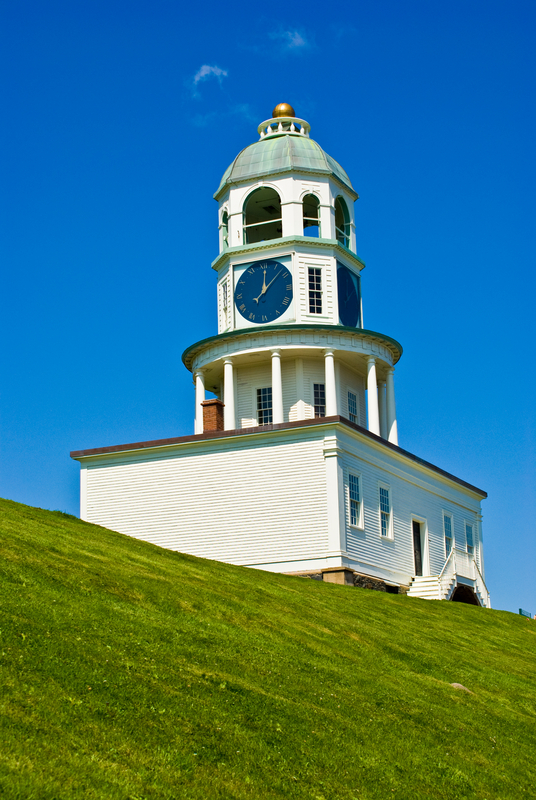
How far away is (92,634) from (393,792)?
14.2ft

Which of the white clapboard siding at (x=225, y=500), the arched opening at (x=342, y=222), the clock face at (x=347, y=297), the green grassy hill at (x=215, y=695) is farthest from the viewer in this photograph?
the arched opening at (x=342, y=222)

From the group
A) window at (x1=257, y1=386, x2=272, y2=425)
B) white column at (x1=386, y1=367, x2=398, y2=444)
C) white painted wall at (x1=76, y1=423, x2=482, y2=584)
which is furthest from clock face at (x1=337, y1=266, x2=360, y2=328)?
white painted wall at (x1=76, y1=423, x2=482, y2=584)

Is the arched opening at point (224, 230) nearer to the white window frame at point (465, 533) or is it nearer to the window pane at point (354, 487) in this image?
the window pane at point (354, 487)

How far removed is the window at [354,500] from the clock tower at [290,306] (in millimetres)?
6677

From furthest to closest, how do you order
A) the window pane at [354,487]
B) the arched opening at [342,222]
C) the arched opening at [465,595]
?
the arched opening at [342,222]
the arched opening at [465,595]
the window pane at [354,487]

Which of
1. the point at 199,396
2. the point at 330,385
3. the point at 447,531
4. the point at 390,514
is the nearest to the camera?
the point at 390,514

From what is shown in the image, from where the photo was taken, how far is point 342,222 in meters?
45.5

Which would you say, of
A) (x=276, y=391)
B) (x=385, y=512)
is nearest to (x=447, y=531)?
(x=385, y=512)

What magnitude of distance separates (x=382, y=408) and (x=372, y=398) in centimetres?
289

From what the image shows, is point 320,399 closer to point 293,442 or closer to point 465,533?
point 293,442

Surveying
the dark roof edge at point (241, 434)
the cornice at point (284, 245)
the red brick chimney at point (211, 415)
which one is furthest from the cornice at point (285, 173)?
the dark roof edge at point (241, 434)

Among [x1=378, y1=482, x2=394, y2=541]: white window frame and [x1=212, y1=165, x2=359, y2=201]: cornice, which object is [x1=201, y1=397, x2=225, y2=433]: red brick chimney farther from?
[x1=212, y1=165, x2=359, y2=201]: cornice

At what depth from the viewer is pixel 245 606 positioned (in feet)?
57.5

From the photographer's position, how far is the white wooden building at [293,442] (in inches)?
1266
